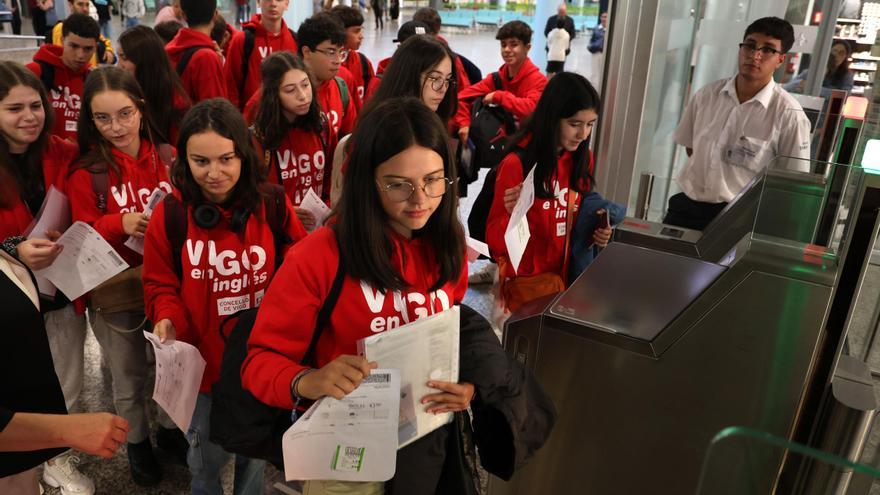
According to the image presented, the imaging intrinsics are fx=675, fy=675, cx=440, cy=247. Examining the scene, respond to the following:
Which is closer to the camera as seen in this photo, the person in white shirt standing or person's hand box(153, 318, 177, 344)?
person's hand box(153, 318, 177, 344)

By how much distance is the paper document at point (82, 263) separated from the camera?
2.12 meters

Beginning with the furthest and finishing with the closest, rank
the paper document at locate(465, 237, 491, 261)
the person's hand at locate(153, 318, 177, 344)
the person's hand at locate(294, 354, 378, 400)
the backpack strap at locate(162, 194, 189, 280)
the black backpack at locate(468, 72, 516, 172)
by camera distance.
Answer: the black backpack at locate(468, 72, 516, 172) < the paper document at locate(465, 237, 491, 261) < the backpack strap at locate(162, 194, 189, 280) < the person's hand at locate(153, 318, 177, 344) < the person's hand at locate(294, 354, 378, 400)

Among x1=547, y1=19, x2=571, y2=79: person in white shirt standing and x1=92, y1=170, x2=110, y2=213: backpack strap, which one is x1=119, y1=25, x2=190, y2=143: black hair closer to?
x1=92, y1=170, x2=110, y2=213: backpack strap

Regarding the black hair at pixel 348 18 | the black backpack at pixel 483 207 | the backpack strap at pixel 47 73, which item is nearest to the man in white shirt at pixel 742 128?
the black backpack at pixel 483 207

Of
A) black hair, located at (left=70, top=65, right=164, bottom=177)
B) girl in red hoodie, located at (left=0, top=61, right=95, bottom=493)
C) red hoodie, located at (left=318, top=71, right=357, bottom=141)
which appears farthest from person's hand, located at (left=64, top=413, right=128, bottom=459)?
red hoodie, located at (left=318, top=71, right=357, bottom=141)

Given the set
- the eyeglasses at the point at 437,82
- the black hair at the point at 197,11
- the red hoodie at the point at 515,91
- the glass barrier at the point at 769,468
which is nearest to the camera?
the glass barrier at the point at 769,468

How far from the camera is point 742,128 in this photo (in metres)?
3.41

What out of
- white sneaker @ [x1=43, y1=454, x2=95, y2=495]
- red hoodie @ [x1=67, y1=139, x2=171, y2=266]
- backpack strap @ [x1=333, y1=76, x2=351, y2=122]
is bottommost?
white sneaker @ [x1=43, y1=454, x2=95, y2=495]

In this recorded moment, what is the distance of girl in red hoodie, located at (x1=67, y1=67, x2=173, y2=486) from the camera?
2309 mm

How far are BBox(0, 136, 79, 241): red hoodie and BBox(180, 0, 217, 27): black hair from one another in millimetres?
1853

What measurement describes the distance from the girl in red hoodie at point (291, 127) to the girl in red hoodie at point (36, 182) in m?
0.72

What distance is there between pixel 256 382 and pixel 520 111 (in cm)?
322

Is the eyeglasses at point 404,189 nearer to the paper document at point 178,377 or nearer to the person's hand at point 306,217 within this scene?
the paper document at point 178,377

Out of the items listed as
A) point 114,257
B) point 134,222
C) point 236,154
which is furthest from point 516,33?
point 114,257
